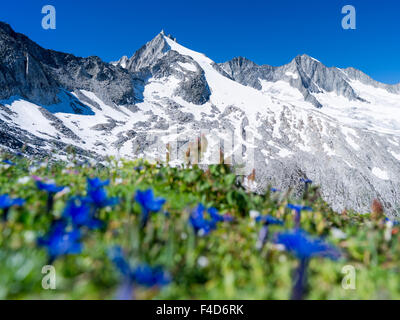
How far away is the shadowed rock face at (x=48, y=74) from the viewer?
89.0 m

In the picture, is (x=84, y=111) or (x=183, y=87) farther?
(x=183, y=87)

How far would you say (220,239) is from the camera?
6.65 feet

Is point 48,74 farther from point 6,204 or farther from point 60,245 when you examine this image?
point 60,245

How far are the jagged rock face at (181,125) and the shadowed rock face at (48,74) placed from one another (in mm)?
395

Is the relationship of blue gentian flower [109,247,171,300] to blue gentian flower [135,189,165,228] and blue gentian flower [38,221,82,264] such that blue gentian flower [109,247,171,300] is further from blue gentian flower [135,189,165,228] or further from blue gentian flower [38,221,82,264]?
blue gentian flower [135,189,165,228]

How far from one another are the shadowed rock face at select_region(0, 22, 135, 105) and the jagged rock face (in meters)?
0.39

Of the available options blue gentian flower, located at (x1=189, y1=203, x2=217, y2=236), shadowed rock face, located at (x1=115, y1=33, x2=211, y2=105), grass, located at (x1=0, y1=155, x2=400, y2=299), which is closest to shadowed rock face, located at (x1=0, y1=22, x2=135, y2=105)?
shadowed rock face, located at (x1=115, y1=33, x2=211, y2=105)

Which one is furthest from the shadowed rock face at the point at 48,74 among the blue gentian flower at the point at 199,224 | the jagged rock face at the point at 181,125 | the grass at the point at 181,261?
the blue gentian flower at the point at 199,224

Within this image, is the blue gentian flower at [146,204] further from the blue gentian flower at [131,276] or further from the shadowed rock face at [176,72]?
the shadowed rock face at [176,72]

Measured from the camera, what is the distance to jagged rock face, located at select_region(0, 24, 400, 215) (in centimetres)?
8056

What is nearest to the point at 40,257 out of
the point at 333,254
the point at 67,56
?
the point at 333,254

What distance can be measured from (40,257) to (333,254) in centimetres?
187
